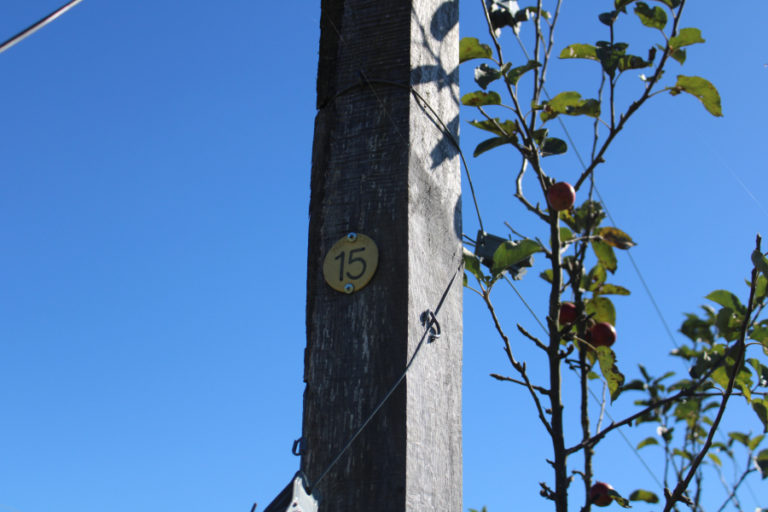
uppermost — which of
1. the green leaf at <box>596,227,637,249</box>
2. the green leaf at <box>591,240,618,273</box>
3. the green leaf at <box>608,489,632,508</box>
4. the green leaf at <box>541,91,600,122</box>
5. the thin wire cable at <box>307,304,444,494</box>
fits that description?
the green leaf at <box>541,91,600,122</box>

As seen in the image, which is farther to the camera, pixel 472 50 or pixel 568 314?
pixel 472 50

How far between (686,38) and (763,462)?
153 cm

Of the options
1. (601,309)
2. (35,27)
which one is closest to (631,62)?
(601,309)

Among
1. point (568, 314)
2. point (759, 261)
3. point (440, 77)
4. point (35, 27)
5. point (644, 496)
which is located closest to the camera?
point (35, 27)

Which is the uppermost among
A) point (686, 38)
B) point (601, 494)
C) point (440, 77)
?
point (686, 38)

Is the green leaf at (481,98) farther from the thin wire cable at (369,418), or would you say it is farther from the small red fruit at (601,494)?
the thin wire cable at (369,418)

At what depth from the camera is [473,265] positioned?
2.02m

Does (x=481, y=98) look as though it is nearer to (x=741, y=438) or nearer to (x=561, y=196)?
(x=561, y=196)

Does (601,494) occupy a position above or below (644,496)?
below

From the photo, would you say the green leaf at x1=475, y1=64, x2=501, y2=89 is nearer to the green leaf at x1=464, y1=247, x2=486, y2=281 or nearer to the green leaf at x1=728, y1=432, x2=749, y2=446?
the green leaf at x1=464, y1=247, x2=486, y2=281

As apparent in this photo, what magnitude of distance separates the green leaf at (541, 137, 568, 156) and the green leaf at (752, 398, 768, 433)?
83cm

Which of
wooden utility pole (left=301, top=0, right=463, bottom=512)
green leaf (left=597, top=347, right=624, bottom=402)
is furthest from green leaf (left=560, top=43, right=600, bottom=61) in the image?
wooden utility pole (left=301, top=0, right=463, bottom=512)

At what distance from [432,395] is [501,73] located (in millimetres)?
1318

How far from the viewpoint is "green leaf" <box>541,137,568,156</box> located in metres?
2.34
